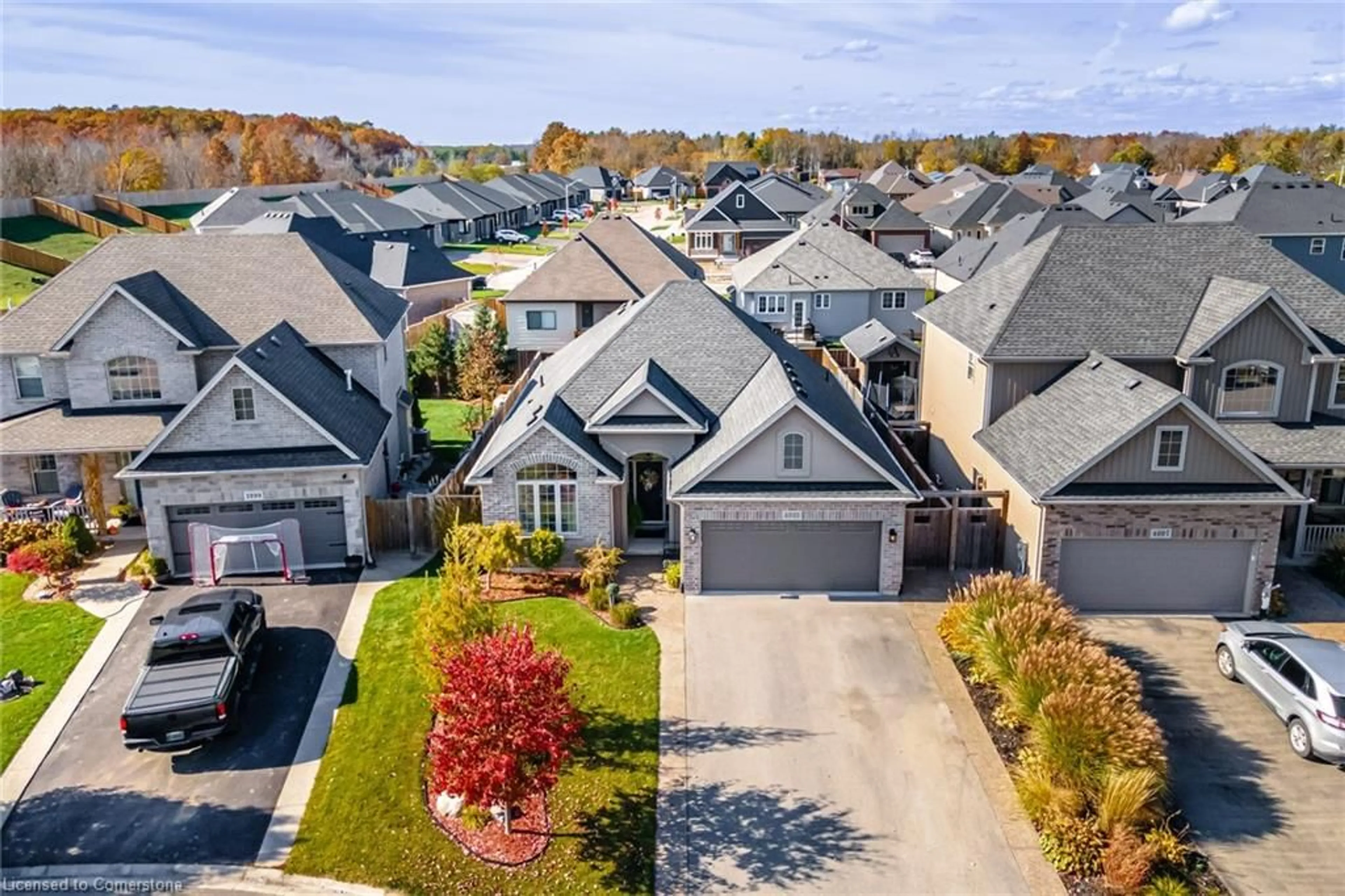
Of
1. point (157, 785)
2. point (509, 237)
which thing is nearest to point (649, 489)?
point (157, 785)

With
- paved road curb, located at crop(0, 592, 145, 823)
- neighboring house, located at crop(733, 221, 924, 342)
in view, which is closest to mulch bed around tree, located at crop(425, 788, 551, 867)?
paved road curb, located at crop(0, 592, 145, 823)

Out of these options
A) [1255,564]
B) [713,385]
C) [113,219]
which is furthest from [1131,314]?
[113,219]

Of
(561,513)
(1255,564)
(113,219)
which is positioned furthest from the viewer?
(113,219)

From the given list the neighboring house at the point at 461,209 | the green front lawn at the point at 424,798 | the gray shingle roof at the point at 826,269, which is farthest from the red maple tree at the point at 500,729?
the neighboring house at the point at 461,209

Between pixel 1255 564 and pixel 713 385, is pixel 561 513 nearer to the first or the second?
pixel 713 385

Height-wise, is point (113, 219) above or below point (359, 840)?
above

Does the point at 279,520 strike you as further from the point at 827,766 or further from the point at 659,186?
the point at 659,186

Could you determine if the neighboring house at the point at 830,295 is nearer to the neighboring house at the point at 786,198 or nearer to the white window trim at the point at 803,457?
the white window trim at the point at 803,457
